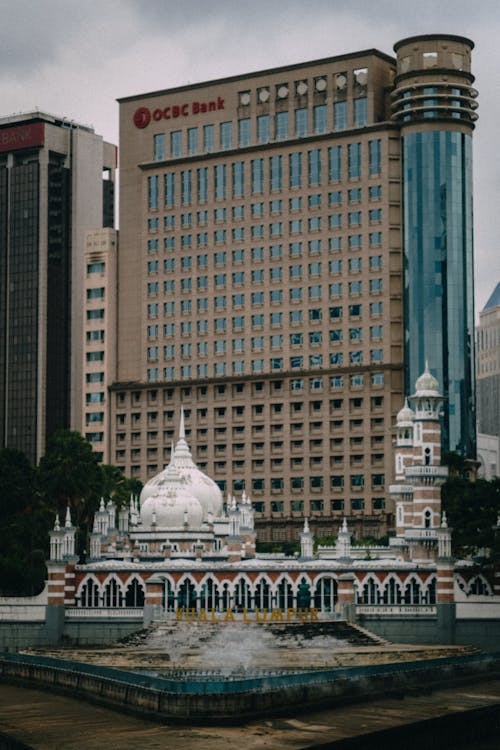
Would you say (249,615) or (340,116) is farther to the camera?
(340,116)

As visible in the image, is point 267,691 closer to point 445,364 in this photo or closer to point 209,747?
point 209,747

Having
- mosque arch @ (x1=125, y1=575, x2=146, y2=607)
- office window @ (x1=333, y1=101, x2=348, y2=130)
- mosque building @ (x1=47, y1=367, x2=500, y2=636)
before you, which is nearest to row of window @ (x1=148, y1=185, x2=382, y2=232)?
office window @ (x1=333, y1=101, x2=348, y2=130)

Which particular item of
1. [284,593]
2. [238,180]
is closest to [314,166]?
[238,180]

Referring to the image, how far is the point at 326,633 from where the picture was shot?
86438mm

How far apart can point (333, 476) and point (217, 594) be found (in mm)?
83717

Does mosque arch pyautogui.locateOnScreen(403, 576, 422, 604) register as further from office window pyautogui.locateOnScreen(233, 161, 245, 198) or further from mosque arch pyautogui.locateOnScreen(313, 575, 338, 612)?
office window pyautogui.locateOnScreen(233, 161, 245, 198)

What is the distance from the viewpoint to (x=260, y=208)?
18225 cm

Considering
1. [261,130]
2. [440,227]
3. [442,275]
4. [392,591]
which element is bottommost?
[392,591]

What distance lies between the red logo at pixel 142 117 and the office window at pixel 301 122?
2202cm

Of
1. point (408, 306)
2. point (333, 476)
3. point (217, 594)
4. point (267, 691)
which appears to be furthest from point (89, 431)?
point (267, 691)

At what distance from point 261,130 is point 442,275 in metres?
32.1

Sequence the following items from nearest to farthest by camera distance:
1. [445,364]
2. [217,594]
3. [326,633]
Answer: [326,633] → [217,594] → [445,364]

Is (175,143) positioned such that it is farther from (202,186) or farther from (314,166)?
(314,166)

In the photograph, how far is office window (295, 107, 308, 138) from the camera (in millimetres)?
180000
